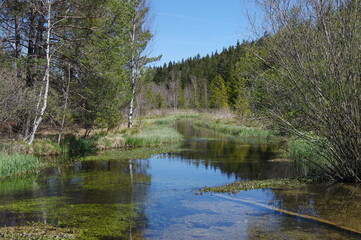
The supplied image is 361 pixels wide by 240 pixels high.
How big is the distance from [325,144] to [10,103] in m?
12.0

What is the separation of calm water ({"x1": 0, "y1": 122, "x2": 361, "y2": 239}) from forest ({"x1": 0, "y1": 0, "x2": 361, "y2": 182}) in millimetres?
2073

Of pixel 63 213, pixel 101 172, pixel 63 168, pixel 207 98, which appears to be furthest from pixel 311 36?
pixel 207 98

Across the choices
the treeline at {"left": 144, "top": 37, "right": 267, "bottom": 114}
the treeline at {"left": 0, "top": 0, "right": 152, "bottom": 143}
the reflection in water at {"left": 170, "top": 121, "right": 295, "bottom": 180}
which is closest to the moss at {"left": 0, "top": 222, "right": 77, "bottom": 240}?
the reflection in water at {"left": 170, "top": 121, "right": 295, "bottom": 180}

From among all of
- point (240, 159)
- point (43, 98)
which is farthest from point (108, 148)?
point (240, 159)

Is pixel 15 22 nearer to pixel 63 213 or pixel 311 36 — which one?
pixel 63 213

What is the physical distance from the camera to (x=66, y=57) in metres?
18.8

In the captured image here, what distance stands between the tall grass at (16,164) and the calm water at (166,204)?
0.73m

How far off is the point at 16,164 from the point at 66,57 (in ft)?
24.1

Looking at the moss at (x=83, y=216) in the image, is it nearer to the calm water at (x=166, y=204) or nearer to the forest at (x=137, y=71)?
the calm water at (x=166, y=204)

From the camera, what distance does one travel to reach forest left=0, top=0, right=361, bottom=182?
9.19m

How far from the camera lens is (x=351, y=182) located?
10406 mm

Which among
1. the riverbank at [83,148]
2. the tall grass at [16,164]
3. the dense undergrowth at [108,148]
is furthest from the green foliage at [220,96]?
the tall grass at [16,164]

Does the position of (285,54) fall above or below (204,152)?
above

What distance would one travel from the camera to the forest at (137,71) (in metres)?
9.19
